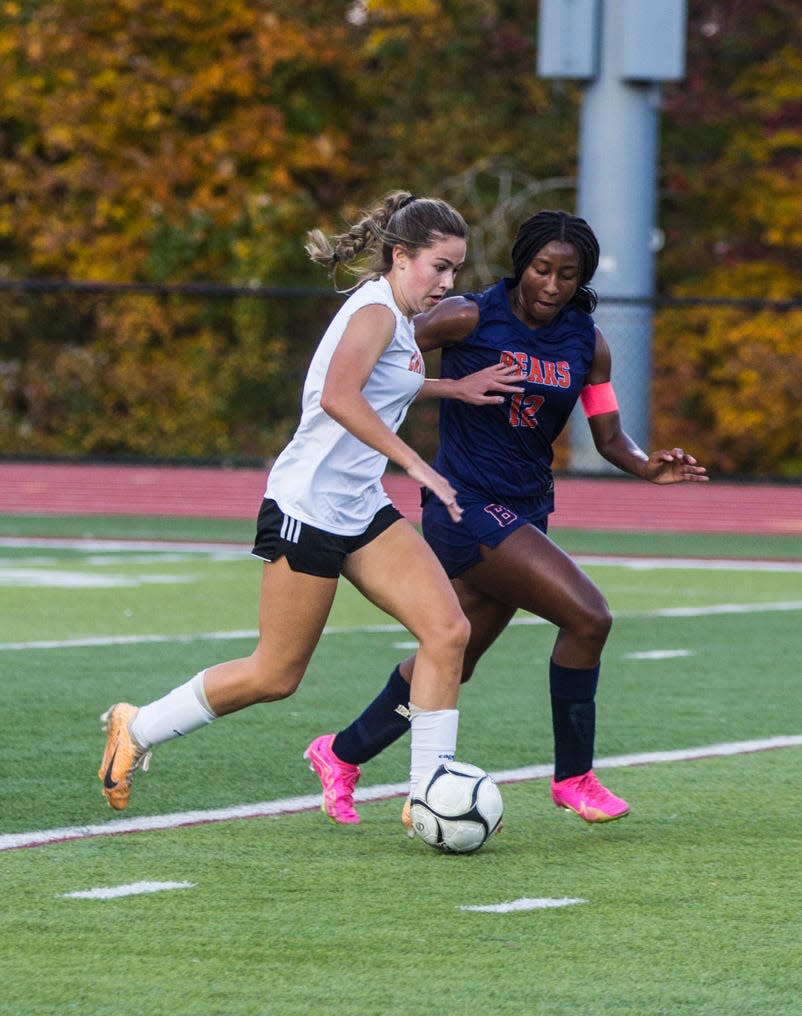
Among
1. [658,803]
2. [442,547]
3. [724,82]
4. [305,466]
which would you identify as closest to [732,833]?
[658,803]

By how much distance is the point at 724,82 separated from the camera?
28.5 metres

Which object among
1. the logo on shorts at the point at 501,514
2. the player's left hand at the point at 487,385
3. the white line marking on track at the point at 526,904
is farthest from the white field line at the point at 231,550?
the white line marking on track at the point at 526,904

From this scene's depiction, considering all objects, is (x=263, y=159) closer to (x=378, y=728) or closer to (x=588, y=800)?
(x=378, y=728)

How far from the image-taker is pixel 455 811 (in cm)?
615

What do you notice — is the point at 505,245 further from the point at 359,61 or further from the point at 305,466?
the point at 305,466

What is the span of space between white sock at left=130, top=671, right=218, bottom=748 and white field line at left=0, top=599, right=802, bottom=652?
477 cm

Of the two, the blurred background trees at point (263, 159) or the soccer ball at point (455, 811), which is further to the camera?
the blurred background trees at point (263, 159)

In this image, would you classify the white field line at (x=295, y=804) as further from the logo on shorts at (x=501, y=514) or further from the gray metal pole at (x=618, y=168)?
the gray metal pole at (x=618, y=168)

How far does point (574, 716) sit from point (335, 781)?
769mm

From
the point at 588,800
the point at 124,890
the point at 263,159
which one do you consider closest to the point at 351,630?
the point at 588,800

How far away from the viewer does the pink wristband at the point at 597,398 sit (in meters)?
7.07

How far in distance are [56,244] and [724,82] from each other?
9077 millimetres

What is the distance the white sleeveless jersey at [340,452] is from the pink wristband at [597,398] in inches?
37.6

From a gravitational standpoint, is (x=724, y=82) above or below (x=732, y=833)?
above
